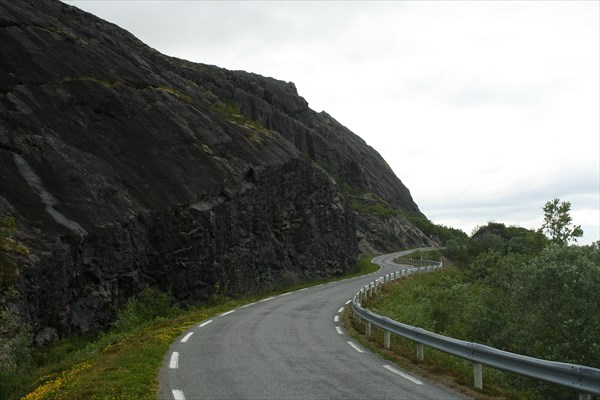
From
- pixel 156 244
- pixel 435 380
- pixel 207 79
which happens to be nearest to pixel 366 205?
pixel 207 79

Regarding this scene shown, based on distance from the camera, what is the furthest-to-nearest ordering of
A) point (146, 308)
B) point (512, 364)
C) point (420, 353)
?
point (146, 308) → point (420, 353) → point (512, 364)

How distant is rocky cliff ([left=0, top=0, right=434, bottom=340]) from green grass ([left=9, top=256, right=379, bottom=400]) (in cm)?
151

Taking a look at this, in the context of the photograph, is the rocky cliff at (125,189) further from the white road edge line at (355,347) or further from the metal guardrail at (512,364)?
the metal guardrail at (512,364)

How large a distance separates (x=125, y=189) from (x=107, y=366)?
17.6 metres

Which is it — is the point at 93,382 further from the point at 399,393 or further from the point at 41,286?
the point at 41,286

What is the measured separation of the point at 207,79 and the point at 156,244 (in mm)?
53587

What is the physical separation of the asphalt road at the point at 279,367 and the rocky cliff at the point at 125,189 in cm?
687

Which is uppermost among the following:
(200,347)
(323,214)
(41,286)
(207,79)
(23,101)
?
(207,79)

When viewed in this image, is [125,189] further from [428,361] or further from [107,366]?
[428,361]

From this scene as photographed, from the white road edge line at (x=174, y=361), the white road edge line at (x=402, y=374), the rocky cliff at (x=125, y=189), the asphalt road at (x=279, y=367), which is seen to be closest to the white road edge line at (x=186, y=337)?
the asphalt road at (x=279, y=367)

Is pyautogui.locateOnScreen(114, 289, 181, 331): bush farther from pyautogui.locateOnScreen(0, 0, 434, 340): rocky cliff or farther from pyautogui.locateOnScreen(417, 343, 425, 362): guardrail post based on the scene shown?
pyautogui.locateOnScreen(417, 343, 425, 362): guardrail post

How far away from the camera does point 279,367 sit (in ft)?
36.9

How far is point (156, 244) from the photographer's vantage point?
28.3 meters

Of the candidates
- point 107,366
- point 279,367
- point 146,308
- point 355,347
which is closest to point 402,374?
point 279,367
